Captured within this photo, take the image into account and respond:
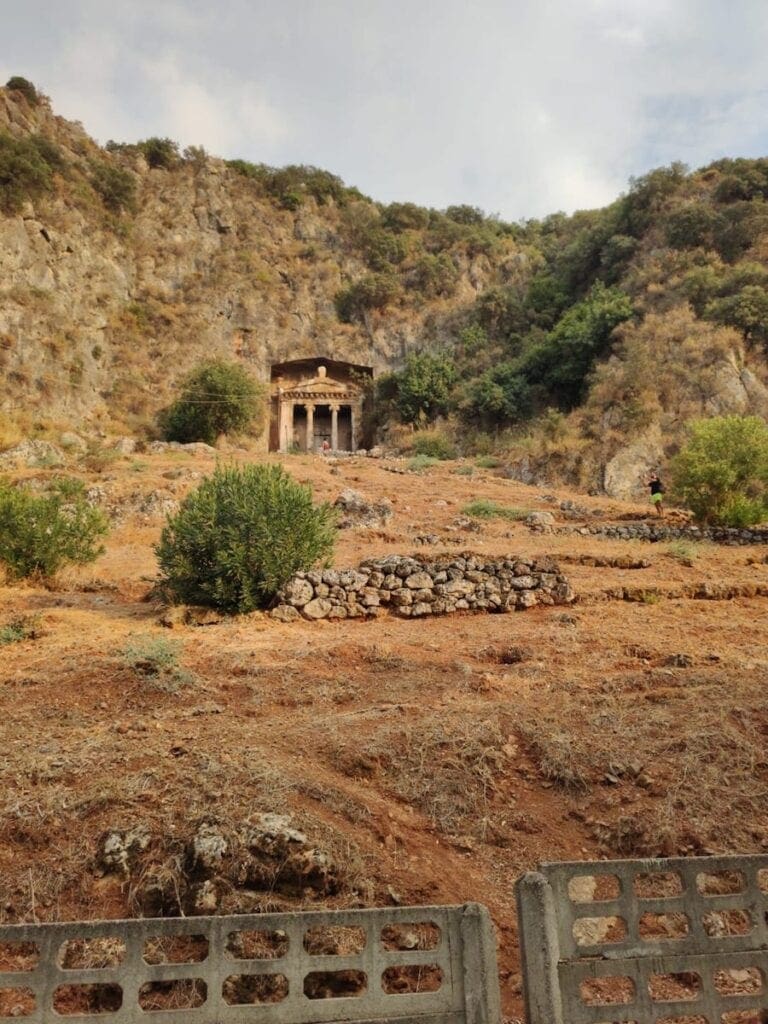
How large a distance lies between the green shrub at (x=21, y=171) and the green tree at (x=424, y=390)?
2241 centimetres

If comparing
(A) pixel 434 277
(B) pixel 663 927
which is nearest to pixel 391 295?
(A) pixel 434 277

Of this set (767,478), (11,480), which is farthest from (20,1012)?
(11,480)

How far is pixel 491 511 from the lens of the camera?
57.0ft

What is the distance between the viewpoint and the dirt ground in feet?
12.4

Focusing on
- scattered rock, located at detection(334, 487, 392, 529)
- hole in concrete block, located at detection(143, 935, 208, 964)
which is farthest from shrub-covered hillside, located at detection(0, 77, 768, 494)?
hole in concrete block, located at detection(143, 935, 208, 964)

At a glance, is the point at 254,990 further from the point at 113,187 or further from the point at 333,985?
the point at 113,187

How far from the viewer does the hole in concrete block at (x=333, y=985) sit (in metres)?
3.05

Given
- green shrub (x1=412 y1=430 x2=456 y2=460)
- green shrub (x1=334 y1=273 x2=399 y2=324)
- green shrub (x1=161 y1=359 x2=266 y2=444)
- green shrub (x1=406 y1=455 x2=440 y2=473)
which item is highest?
green shrub (x1=334 y1=273 x2=399 y2=324)

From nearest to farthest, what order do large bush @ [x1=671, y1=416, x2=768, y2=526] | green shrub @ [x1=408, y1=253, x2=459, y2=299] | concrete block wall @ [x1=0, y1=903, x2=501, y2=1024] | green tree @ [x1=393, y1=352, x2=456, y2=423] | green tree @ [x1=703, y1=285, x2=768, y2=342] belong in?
concrete block wall @ [x1=0, y1=903, x2=501, y2=1024], large bush @ [x1=671, y1=416, x2=768, y2=526], green tree @ [x1=703, y1=285, x2=768, y2=342], green tree @ [x1=393, y1=352, x2=456, y2=423], green shrub @ [x1=408, y1=253, x2=459, y2=299]

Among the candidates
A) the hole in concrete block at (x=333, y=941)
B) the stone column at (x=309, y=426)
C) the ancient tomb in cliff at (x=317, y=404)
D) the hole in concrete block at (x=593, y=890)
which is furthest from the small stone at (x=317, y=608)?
the stone column at (x=309, y=426)

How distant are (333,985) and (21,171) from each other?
4158 cm

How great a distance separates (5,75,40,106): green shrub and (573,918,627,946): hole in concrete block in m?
49.7

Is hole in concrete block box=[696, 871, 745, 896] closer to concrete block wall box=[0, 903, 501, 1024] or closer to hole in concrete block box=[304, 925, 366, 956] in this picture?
hole in concrete block box=[304, 925, 366, 956]

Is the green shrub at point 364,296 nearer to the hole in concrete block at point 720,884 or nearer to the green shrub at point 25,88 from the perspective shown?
the green shrub at point 25,88
